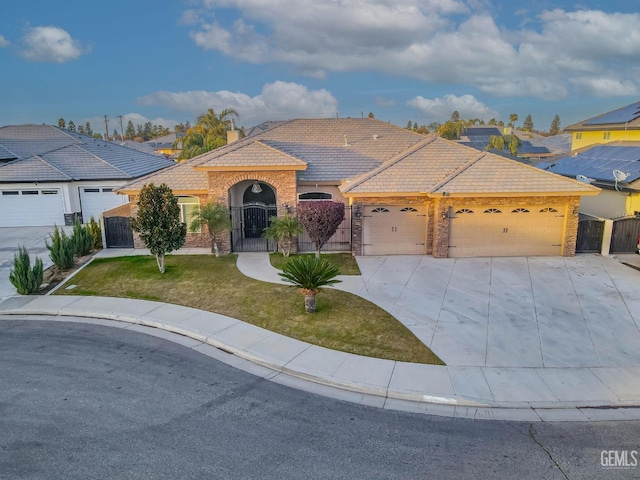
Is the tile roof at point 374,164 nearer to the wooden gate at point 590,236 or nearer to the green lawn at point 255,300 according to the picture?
the wooden gate at point 590,236

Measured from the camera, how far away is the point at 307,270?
13.3m

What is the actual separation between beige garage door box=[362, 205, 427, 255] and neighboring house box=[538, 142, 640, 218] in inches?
403

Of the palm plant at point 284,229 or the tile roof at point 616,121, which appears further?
the tile roof at point 616,121

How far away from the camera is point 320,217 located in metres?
17.3

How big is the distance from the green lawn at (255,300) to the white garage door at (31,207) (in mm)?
10484

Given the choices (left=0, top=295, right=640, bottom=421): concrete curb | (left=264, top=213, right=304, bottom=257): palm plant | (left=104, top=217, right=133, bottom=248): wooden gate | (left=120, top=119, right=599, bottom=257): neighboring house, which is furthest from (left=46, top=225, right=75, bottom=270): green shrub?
(left=264, top=213, right=304, bottom=257): palm plant

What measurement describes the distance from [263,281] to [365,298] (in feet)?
13.4

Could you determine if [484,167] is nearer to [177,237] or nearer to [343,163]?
[343,163]

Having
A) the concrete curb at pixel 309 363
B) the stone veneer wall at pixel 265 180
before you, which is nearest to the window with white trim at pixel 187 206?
the stone veneer wall at pixel 265 180

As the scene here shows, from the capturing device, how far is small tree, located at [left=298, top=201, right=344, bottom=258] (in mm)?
17328

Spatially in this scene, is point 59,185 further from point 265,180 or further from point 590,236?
point 590,236

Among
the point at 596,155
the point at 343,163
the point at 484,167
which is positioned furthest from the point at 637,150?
the point at 343,163

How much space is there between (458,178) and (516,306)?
23.7ft

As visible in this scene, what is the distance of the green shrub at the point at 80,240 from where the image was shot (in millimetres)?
19906
